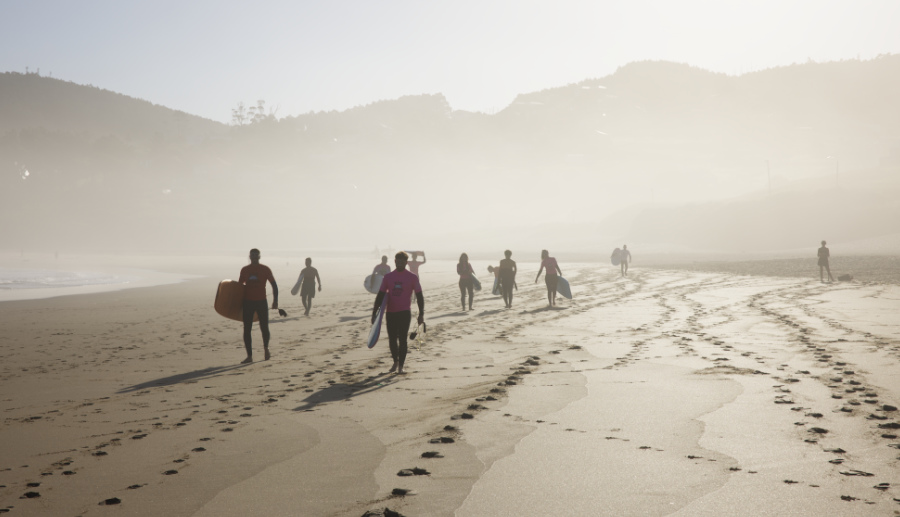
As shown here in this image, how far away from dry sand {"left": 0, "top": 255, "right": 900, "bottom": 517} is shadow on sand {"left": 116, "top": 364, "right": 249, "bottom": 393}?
48mm

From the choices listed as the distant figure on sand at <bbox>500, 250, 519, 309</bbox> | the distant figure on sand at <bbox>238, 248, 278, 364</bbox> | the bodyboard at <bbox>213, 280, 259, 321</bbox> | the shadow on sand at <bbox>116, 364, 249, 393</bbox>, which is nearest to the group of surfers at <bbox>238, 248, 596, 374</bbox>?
the distant figure on sand at <bbox>238, 248, 278, 364</bbox>

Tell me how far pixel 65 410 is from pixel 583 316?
11.7 m

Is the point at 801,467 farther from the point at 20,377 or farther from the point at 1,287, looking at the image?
the point at 1,287

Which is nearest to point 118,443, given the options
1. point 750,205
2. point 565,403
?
point 565,403

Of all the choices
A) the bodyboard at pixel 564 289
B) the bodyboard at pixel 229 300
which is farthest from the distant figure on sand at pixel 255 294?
the bodyboard at pixel 564 289

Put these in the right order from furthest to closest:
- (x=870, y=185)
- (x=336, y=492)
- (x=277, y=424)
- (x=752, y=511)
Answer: (x=870, y=185)
(x=277, y=424)
(x=336, y=492)
(x=752, y=511)

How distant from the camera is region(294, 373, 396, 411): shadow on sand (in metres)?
7.29

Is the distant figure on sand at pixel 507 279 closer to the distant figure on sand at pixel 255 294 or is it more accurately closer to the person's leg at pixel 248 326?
the distant figure on sand at pixel 255 294

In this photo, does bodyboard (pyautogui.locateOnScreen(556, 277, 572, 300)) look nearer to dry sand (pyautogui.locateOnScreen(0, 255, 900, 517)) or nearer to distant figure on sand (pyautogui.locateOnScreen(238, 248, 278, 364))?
dry sand (pyautogui.locateOnScreen(0, 255, 900, 517))

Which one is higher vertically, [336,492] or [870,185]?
[870,185]

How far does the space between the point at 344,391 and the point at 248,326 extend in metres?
3.59

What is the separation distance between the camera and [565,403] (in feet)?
22.5

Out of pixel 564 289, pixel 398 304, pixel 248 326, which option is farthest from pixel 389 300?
pixel 564 289

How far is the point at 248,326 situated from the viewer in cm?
1075
